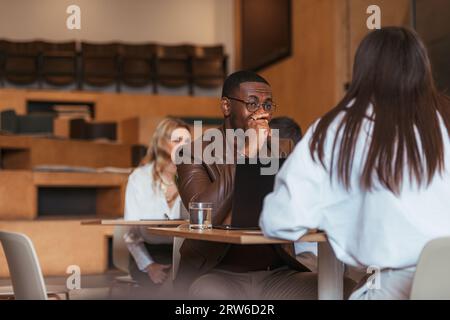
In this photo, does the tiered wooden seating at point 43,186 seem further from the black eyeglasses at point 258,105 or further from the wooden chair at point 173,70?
the wooden chair at point 173,70

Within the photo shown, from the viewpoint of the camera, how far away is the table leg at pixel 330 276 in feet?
5.87

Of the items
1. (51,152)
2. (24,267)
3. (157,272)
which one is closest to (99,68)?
(51,152)

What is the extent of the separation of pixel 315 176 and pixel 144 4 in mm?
9304

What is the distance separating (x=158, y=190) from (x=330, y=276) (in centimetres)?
172

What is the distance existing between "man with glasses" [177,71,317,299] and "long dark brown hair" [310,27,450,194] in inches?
24.3

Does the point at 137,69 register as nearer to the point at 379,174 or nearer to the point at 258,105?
the point at 258,105

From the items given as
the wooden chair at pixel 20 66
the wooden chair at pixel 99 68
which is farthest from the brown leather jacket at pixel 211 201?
the wooden chair at pixel 20 66

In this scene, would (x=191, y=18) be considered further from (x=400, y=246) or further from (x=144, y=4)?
(x=400, y=246)

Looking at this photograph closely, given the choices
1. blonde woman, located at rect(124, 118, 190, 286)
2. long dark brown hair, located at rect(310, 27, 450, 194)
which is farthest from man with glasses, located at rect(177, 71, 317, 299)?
blonde woman, located at rect(124, 118, 190, 286)

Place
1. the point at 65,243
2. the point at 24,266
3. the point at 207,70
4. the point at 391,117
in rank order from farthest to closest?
the point at 207,70 < the point at 65,243 < the point at 24,266 < the point at 391,117

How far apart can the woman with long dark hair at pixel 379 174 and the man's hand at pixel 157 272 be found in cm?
158

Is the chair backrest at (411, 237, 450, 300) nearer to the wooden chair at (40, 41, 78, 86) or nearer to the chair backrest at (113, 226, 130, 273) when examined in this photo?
the chair backrest at (113, 226, 130, 273)

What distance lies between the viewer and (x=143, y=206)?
335 centimetres
